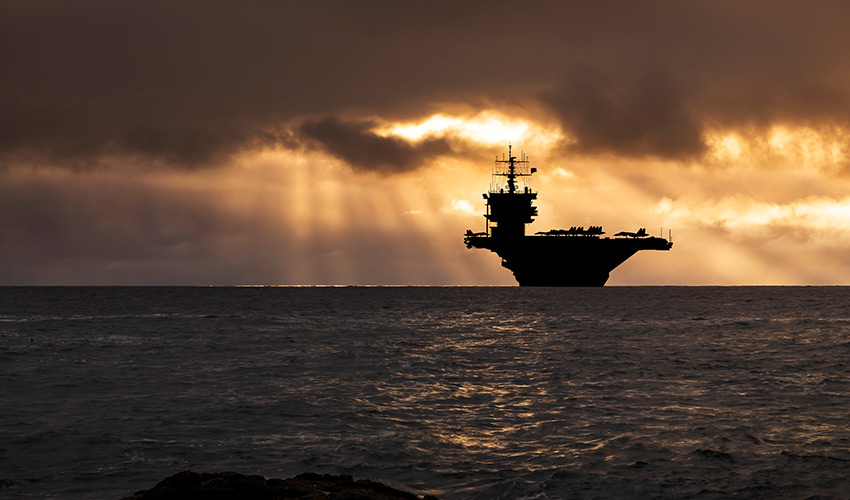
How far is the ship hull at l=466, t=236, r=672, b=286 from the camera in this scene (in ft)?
426

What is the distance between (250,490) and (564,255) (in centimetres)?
12790

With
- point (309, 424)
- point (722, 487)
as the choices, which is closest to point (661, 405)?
point (722, 487)

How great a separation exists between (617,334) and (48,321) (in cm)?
4712

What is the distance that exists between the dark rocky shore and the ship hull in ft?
391

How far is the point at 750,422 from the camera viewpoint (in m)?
18.0

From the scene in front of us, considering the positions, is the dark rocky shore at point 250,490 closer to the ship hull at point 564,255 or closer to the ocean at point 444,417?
the ocean at point 444,417

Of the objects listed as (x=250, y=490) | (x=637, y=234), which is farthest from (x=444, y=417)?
(x=637, y=234)

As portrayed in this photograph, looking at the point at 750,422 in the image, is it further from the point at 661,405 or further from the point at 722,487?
the point at 722,487

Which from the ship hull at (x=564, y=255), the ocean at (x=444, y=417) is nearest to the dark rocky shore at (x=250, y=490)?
the ocean at (x=444, y=417)

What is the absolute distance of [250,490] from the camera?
31.6 feet

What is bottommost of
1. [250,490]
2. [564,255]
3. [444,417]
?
[444,417]

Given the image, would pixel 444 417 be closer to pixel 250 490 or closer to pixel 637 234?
pixel 250 490

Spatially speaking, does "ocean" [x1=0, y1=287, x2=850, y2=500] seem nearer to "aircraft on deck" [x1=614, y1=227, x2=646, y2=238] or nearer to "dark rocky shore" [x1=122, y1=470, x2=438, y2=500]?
"dark rocky shore" [x1=122, y1=470, x2=438, y2=500]

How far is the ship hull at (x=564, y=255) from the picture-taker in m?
130
